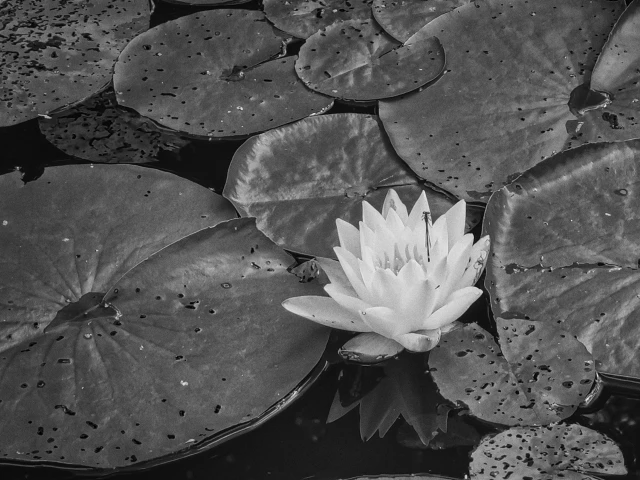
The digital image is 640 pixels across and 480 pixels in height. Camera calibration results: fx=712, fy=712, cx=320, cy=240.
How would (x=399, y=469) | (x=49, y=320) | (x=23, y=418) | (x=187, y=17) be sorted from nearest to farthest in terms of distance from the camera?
(x=399, y=469), (x=23, y=418), (x=49, y=320), (x=187, y=17)

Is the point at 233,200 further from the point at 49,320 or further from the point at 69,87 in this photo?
the point at 69,87

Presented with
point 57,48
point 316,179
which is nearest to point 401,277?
point 316,179

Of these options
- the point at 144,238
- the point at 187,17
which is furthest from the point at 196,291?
the point at 187,17

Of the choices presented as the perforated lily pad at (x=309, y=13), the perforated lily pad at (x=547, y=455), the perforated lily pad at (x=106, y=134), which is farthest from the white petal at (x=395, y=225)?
the perforated lily pad at (x=309, y=13)

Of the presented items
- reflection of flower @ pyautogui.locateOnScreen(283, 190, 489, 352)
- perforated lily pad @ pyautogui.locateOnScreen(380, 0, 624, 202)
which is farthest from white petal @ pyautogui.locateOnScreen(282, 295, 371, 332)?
perforated lily pad @ pyautogui.locateOnScreen(380, 0, 624, 202)

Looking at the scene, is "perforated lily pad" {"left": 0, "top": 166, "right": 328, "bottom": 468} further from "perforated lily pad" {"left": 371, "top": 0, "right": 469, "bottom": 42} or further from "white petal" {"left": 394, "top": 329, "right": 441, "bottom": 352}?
"perforated lily pad" {"left": 371, "top": 0, "right": 469, "bottom": 42}

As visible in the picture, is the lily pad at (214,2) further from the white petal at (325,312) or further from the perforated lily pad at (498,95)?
the white petal at (325,312)
